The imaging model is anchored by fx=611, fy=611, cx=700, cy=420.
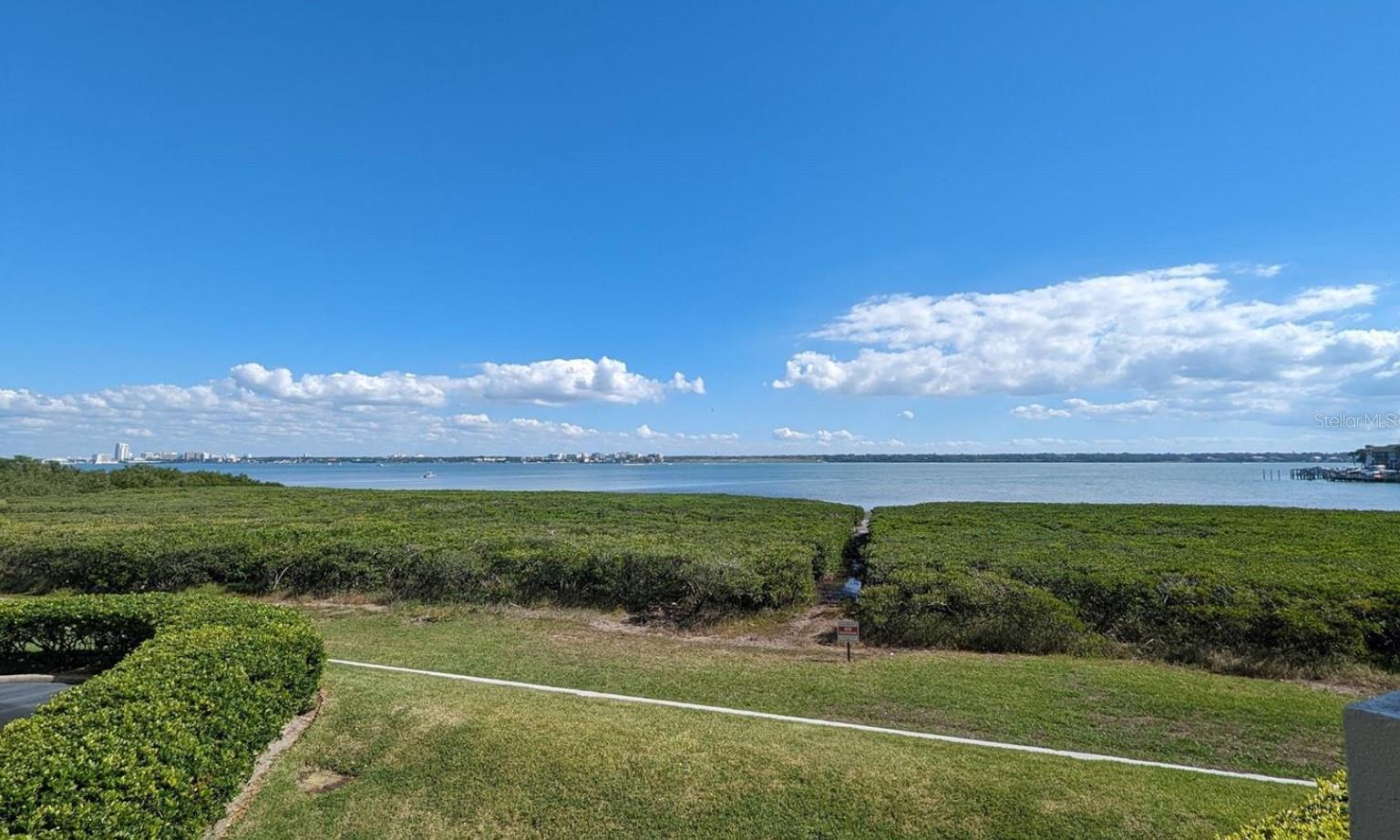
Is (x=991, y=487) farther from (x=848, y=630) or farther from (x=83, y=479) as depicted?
(x=83, y=479)

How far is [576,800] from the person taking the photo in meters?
4.89

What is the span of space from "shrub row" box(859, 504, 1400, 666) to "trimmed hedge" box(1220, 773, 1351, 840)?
6.59 m

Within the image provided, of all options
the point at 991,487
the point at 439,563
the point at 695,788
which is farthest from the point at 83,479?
the point at 991,487

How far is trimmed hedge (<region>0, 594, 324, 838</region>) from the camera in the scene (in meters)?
3.21

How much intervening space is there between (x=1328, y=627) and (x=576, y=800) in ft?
33.6

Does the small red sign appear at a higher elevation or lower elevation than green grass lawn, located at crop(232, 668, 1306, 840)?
higher

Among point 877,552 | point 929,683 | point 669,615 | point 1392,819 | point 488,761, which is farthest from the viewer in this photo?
point 877,552

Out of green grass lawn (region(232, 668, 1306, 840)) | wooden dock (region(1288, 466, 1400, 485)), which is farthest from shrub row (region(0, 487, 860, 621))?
wooden dock (region(1288, 466, 1400, 485))

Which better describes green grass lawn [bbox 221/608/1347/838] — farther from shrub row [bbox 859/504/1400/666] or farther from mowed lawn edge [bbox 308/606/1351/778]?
shrub row [bbox 859/504/1400/666]

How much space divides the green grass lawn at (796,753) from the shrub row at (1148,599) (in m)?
0.90

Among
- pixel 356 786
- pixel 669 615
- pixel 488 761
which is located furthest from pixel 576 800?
pixel 669 615

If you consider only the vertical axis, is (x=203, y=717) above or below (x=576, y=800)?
above

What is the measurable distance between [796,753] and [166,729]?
469cm

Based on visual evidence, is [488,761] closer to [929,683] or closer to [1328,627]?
[929,683]
